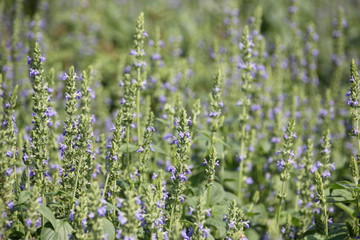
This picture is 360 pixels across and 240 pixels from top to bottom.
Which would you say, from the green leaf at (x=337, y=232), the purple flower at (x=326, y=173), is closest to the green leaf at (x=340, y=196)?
the green leaf at (x=337, y=232)

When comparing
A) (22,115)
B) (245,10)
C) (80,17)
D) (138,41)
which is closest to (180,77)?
(138,41)

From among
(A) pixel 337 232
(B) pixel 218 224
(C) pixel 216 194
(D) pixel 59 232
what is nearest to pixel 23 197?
(D) pixel 59 232

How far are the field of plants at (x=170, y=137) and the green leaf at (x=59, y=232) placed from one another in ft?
0.04

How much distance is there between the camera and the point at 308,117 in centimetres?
936

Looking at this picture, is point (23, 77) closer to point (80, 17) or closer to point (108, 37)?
point (80, 17)

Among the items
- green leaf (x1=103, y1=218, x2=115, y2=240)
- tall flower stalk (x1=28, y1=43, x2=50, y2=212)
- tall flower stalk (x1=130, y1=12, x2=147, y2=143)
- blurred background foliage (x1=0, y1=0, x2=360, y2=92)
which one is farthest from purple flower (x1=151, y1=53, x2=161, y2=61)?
green leaf (x1=103, y1=218, x2=115, y2=240)

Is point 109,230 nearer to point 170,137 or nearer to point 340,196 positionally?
point 170,137

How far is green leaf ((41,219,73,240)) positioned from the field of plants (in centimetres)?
1

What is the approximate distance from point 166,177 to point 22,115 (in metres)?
3.57

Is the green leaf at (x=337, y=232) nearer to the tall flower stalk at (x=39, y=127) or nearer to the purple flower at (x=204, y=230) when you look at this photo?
the purple flower at (x=204, y=230)

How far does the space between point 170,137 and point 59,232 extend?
2.52 metres

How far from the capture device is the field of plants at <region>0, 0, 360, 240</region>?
416 cm

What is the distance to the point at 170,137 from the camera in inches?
242

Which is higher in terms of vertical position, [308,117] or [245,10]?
[245,10]
